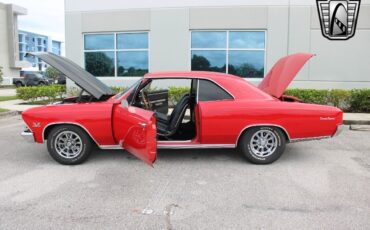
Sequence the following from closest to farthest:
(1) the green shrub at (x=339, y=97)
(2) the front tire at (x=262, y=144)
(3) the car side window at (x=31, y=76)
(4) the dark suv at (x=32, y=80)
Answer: (2) the front tire at (x=262, y=144) < (1) the green shrub at (x=339, y=97) < (4) the dark suv at (x=32, y=80) < (3) the car side window at (x=31, y=76)

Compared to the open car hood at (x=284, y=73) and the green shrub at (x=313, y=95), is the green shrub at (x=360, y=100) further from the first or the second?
the open car hood at (x=284, y=73)

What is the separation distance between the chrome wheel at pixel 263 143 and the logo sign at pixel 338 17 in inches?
340

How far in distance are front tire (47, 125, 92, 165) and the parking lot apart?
0.15 metres

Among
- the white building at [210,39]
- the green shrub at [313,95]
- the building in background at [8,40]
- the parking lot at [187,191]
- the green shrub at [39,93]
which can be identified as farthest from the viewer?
the building in background at [8,40]

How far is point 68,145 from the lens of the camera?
5496mm

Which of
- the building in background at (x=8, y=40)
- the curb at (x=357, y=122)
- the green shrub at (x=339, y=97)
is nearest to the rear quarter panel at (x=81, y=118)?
the curb at (x=357, y=122)

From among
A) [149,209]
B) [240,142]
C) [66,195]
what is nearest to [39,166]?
[66,195]

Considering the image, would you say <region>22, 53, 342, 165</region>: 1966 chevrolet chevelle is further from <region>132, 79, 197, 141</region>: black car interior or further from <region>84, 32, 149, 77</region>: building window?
<region>84, 32, 149, 77</region>: building window

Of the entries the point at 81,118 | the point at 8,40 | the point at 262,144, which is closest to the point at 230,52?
the point at 262,144

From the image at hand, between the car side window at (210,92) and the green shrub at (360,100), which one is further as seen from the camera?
the green shrub at (360,100)

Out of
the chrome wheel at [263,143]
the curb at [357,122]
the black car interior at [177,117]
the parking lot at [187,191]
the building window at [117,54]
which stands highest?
the building window at [117,54]

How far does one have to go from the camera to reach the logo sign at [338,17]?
40.3 ft

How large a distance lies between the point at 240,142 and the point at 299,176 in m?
1.05

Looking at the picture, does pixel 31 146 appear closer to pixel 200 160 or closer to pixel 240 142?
pixel 200 160
